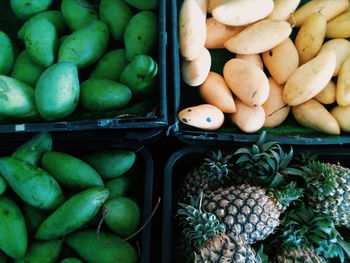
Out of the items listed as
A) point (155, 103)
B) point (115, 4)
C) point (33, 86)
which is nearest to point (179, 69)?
point (155, 103)

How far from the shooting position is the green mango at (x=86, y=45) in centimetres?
90

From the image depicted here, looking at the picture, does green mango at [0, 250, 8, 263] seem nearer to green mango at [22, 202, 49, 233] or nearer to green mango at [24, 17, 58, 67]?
green mango at [22, 202, 49, 233]

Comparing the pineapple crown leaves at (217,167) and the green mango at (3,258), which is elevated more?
the pineapple crown leaves at (217,167)

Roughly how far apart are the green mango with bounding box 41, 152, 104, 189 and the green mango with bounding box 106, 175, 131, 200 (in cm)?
5

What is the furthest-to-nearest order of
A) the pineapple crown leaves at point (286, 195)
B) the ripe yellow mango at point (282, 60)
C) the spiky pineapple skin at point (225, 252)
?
1. the ripe yellow mango at point (282, 60)
2. the pineapple crown leaves at point (286, 195)
3. the spiky pineapple skin at point (225, 252)

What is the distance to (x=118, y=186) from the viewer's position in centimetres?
84

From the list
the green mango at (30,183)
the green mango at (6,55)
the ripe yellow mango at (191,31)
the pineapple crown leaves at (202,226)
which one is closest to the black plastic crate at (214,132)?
the ripe yellow mango at (191,31)

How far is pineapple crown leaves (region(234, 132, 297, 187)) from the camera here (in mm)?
815

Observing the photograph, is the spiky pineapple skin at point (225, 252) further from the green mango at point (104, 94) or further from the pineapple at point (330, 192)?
the green mango at point (104, 94)

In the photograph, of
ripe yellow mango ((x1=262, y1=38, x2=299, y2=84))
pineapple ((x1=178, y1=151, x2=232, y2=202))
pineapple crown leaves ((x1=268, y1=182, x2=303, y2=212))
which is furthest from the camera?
ripe yellow mango ((x1=262, y1=38, x2=299, y2=84))

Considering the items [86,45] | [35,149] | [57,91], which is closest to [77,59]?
[86,45]

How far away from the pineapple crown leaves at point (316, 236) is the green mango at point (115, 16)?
68 cm

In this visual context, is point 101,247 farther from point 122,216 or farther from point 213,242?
point 213,242

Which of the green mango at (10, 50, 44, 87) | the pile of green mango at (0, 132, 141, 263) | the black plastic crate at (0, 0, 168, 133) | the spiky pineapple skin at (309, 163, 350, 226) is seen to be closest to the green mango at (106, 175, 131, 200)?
the pile of green mango at (0, 132, 141, 263)
